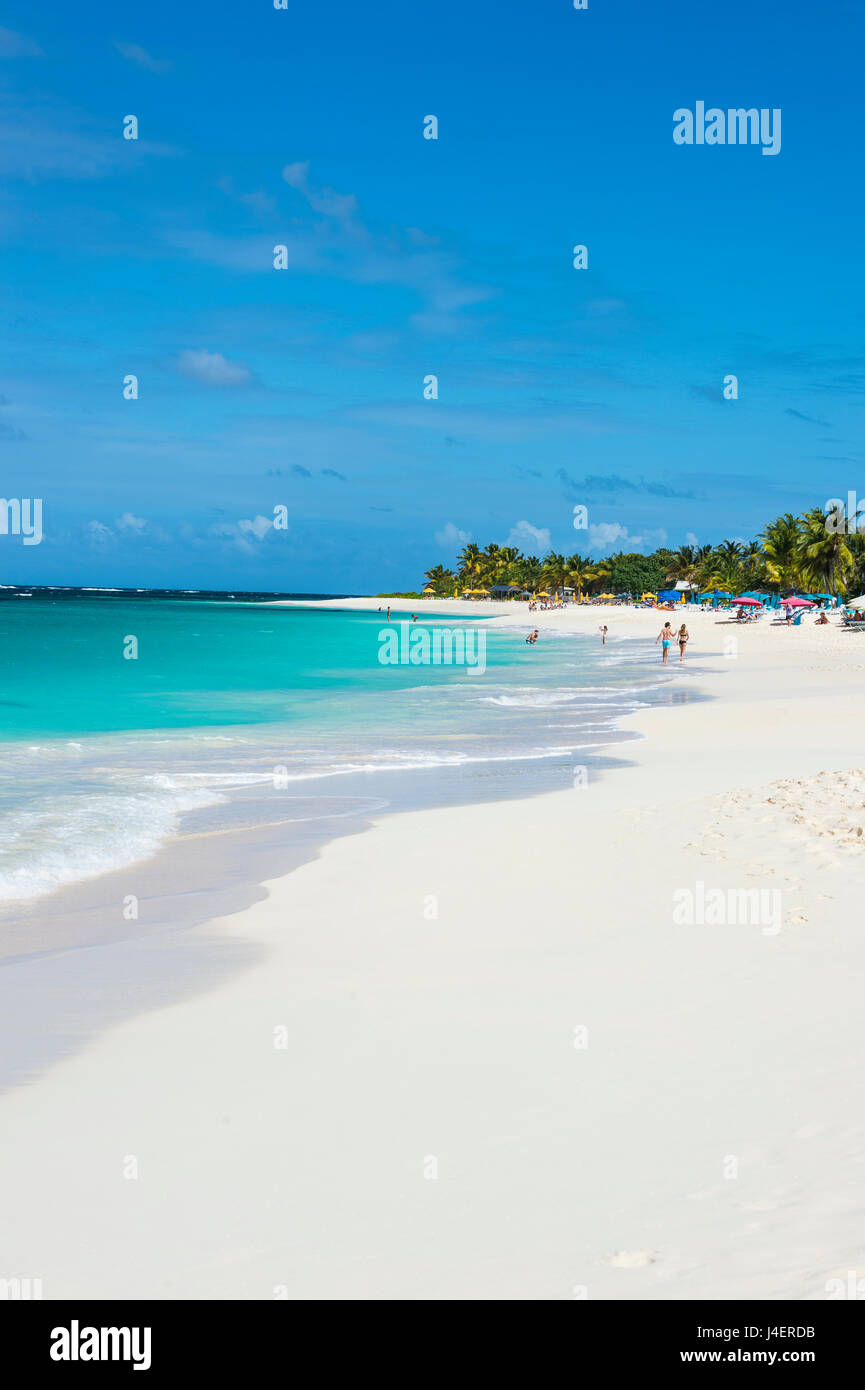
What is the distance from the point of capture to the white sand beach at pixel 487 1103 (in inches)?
156

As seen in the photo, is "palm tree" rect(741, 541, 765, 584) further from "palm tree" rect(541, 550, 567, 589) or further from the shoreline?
→ the shoreline

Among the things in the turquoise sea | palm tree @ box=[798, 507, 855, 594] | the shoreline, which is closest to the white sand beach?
the shoreline

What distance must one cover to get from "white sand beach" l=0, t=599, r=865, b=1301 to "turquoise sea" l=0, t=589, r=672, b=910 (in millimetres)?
4488

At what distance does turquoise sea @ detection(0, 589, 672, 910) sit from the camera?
46.3 feet

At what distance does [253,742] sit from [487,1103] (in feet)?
64.5

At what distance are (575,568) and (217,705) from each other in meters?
150

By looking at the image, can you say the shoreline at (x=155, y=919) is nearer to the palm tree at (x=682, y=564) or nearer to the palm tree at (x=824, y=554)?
the palm tree at (x=824, y=554)

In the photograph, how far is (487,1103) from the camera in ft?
17.5

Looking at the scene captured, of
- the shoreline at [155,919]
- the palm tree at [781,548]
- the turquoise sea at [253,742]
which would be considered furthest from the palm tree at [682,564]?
the shoreline at [155,919]

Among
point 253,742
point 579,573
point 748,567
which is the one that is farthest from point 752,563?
point 253,742

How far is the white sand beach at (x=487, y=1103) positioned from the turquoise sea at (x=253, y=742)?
14.7ft

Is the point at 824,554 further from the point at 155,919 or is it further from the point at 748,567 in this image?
the point at 155,919

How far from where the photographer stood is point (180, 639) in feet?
297
